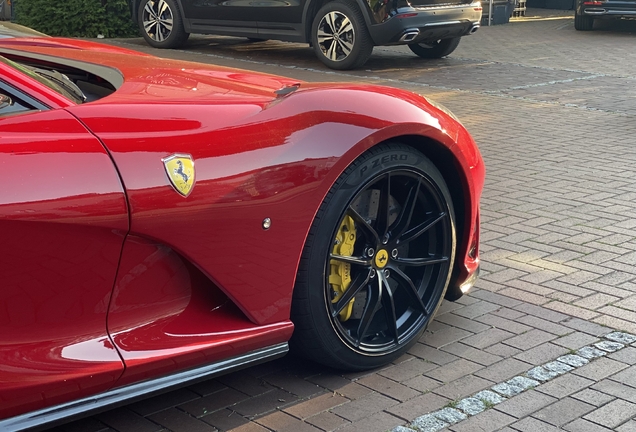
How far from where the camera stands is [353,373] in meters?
3.28

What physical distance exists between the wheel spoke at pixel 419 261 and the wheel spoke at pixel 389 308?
0.09 metres

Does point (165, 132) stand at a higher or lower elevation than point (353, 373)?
higher

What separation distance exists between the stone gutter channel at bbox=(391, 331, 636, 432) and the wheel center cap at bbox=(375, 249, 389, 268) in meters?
0.55

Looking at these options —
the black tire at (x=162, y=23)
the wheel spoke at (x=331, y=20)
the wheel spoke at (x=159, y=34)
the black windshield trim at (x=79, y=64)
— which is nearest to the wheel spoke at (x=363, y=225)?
the black windshield trim at (x=79, y=64)

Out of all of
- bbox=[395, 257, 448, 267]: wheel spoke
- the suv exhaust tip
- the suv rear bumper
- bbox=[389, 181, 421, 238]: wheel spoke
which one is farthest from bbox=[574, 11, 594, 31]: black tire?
bbox=[389, 181, 421, 238]: wheel spoke

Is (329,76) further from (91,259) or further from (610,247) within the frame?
(91,259)

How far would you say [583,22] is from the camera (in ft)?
55.5

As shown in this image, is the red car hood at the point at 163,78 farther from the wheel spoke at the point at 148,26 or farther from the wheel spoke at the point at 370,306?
the wheel spoke at the point at 148,26

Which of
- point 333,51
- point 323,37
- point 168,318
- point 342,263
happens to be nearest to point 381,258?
point 342,263

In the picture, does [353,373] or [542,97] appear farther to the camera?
[542,97]

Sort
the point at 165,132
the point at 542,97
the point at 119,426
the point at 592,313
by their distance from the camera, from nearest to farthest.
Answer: the point at 165,132 < the point at 119,426 < the point at 592,313 < the point at 542,97

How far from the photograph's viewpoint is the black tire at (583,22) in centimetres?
1684

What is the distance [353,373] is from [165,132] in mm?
1200

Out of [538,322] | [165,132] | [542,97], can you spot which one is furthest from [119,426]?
[542,97]
